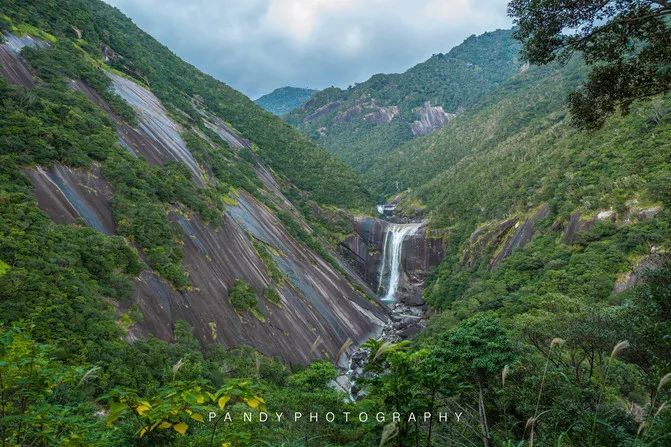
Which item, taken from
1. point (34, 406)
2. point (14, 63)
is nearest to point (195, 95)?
point (14, 63)

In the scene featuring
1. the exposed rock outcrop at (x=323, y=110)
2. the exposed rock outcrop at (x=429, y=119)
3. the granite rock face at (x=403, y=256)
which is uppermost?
the exposed rock outcrop at (x=323, y=110)

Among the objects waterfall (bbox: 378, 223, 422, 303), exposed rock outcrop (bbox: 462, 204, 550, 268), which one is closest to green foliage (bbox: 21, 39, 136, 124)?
exposed rock outcrop (bbox: 462, 204, 550, 268)

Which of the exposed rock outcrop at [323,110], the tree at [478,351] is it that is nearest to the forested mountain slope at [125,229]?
the tree at [478,351]

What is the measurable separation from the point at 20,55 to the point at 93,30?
75.5 feet

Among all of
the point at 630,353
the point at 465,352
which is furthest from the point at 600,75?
the point at 465,352

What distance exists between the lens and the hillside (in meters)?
151

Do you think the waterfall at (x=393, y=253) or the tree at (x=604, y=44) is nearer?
the tree at (x=604, y=44)

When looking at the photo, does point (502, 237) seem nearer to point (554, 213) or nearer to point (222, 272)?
point (554, 213)

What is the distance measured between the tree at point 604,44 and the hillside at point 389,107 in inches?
4831

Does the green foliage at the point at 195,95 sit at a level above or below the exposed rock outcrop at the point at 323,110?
below

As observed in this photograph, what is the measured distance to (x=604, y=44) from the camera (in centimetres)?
965

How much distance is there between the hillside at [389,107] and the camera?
5960 inches

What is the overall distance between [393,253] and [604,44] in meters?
52.9

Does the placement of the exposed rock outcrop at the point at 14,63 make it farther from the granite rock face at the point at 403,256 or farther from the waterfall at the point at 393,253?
the waterfall at the point at 393,253
